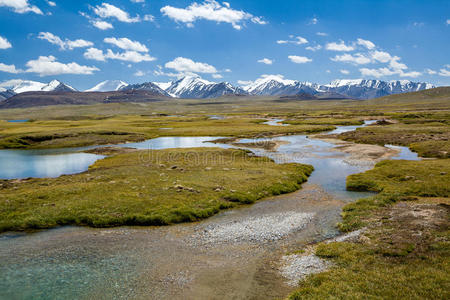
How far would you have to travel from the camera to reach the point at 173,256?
20.8 meters

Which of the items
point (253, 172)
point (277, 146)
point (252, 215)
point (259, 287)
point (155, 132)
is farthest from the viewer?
point (155, 132)

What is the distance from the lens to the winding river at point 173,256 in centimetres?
1686

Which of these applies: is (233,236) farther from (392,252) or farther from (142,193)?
(142,193)

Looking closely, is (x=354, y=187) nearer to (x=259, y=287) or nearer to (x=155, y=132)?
(x=259, y=287)

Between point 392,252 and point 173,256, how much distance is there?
49.8ft

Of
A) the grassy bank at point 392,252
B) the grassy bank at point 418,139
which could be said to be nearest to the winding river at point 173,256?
the grassy bank at point 392,252

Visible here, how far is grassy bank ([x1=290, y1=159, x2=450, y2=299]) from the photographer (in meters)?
15.0

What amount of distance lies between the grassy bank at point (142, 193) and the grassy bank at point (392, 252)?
41.0 feet

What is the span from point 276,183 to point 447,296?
2522 centimetres

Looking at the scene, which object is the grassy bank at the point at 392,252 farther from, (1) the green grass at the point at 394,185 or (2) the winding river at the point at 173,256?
(2) the winding river at the point at 173,256

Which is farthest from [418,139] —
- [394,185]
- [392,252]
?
[392,252]

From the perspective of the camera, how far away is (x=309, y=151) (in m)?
69.4

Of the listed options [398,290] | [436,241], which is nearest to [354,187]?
[436,241]

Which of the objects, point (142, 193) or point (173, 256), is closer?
point (173, 256)
